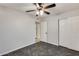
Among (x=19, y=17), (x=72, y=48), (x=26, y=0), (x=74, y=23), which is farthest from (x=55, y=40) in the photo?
(x=26, y=0)

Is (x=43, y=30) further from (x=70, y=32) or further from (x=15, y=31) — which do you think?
(x=70, y=32)

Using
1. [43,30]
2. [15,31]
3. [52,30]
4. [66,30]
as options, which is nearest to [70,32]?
[66,30]

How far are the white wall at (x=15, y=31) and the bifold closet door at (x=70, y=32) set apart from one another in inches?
49.4

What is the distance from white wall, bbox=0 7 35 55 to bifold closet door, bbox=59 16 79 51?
4.11ft

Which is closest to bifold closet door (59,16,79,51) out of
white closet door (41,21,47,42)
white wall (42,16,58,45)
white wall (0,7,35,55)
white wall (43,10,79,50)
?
white wall (43,10,79,50)

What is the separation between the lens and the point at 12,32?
2611 millimetres

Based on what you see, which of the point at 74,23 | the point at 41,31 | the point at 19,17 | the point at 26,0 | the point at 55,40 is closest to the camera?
the point at 26,0

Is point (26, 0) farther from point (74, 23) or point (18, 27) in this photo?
point (74, 23)

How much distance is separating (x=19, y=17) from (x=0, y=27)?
649 mm

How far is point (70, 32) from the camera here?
3.03 meters

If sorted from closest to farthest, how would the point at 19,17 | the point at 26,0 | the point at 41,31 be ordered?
the point at 26,0 → the point at 41,31 → the point at 19,17

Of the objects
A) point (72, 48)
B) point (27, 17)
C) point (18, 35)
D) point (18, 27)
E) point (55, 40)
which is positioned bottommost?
point (72, 48)

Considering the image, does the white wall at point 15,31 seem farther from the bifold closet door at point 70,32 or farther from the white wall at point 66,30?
the bifold closet door at point 70,32

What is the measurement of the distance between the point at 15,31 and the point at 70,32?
203 centimetres
